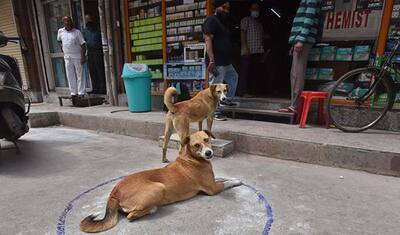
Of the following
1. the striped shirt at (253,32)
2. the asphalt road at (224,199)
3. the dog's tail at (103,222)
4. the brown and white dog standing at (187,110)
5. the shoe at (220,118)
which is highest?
the striped shirt at (253,32)

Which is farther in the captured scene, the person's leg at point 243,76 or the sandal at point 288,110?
the person's leg at point 243,76

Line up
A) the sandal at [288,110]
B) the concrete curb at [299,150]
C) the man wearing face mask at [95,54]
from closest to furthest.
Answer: the concrete curb at [299,150]
the sandal at [288,110]
the man wearing face mask at [95,54]

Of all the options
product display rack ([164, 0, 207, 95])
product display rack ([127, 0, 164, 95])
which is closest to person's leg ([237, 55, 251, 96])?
product display rack ([164, 0, 207, 95])

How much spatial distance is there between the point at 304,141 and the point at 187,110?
1561 mm

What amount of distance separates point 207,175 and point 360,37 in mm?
3468

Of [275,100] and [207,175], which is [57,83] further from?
[207,175]

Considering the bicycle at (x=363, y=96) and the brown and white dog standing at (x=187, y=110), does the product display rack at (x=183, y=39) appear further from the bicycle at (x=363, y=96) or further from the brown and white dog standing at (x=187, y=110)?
the bicycle at (x=363, y=96)

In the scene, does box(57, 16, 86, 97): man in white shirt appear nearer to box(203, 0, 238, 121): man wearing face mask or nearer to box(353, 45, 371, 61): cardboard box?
box(203, 0, 238, 121): man wearing face mask

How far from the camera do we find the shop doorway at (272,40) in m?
6.77

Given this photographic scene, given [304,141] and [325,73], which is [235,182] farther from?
[325,73]

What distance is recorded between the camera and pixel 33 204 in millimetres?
2508

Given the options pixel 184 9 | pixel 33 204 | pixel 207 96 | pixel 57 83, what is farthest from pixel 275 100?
pixel 57 83

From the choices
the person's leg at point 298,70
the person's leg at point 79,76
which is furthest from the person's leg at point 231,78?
the person's leg at point 79,76

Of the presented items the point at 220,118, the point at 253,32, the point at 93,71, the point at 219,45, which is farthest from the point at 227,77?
the point at 93,71
